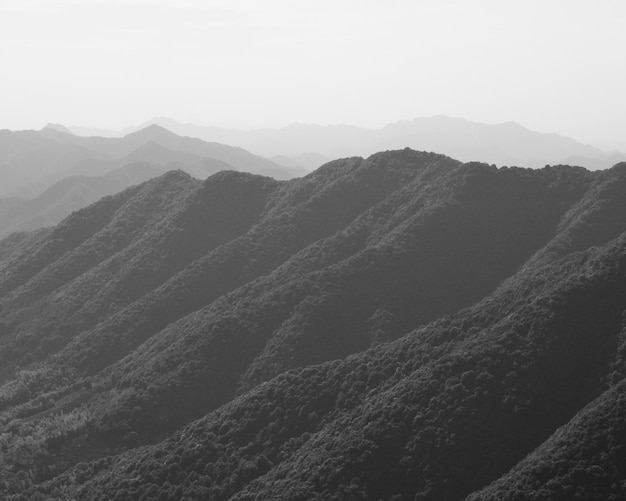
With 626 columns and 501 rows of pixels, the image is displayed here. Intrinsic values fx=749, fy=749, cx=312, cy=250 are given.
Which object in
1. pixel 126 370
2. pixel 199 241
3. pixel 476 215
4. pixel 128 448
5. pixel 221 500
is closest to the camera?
pixel 221 500

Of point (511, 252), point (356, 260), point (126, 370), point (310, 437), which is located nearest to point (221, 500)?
point (310, 437)

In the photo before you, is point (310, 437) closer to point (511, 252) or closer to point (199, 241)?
point (511, 252)

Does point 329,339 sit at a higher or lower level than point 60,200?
lower

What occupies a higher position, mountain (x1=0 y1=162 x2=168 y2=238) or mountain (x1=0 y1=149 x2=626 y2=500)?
mountain (x1=0 y1=162 x2=168 y2=238)

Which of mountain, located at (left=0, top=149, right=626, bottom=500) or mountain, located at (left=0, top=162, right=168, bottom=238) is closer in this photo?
mountain, located at (left=0, top=149, right=626, bottom=500)

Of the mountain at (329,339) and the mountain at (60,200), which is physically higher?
the mountain at (60,200)

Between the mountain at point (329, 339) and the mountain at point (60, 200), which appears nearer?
the mountain at point (329, 339)

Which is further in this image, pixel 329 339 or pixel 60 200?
pixel 60 200

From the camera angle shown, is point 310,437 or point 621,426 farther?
point 310,437
